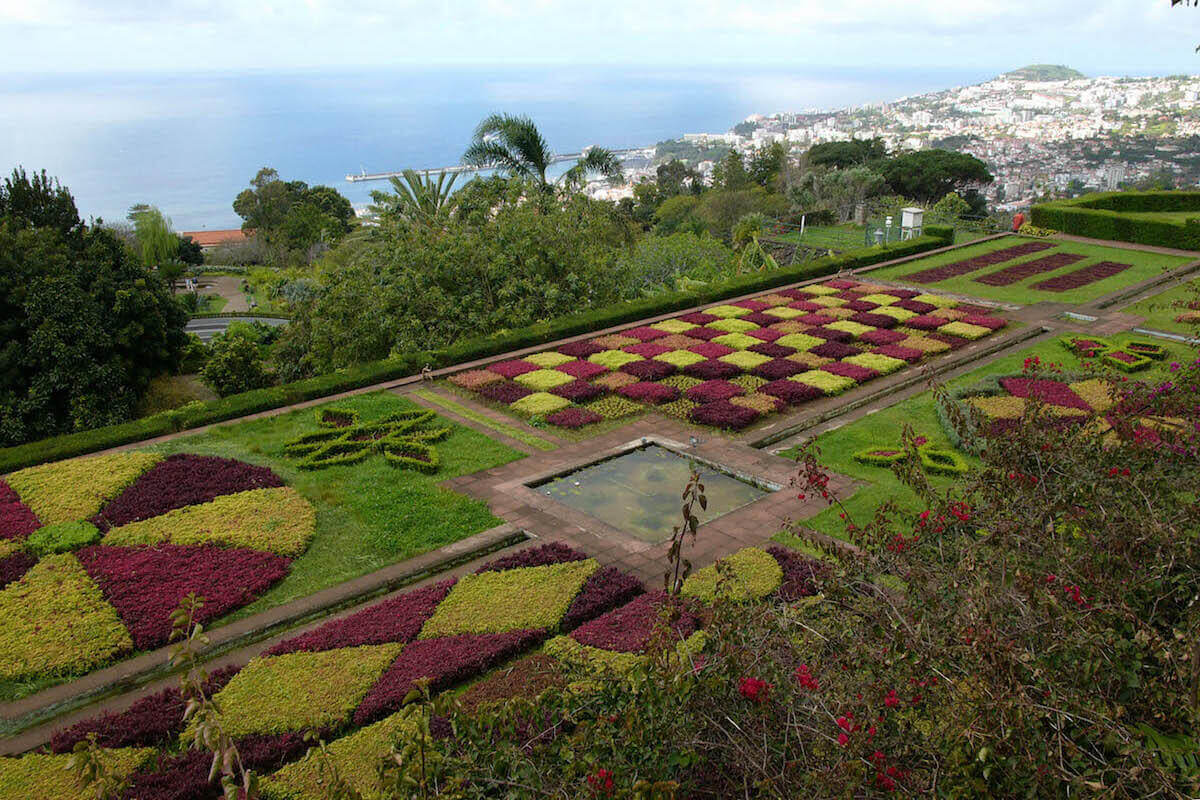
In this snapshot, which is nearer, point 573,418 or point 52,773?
point 52,773

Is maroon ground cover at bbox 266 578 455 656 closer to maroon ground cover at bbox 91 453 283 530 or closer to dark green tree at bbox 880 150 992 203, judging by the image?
maroon ground cover at bbox 91 453 283 530

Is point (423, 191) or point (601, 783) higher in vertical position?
point (423, 191)

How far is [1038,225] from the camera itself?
2644 centimetres

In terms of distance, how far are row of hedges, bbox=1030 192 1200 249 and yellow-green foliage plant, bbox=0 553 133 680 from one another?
86.7 ft

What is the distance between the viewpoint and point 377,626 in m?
7.24

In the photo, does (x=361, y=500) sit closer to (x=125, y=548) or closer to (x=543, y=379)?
(x=125, y=548)

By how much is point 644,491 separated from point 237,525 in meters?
4.76

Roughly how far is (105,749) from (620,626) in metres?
3.94

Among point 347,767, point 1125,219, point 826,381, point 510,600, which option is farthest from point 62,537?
point 1125,219

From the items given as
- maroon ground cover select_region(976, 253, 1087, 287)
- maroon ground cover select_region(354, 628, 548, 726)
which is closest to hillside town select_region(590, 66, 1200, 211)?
maroon ground cover select_region(976, 253, 1087, 287)

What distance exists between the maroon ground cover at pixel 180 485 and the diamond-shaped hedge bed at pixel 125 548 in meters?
0.01

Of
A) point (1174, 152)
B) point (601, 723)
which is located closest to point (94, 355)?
point (601, 723)

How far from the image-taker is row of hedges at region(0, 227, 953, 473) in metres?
11.3

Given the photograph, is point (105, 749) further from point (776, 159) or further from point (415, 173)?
point (776, 159)
